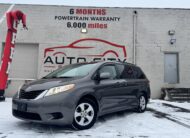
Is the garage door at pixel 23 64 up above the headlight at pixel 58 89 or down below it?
above

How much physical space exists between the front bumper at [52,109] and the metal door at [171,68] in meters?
9.66

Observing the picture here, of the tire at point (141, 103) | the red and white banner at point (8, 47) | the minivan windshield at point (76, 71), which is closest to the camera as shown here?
the minivan windshield at point (76, 71)

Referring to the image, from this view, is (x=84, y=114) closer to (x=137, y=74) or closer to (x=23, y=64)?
(x=137, y=74)

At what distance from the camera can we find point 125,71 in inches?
272

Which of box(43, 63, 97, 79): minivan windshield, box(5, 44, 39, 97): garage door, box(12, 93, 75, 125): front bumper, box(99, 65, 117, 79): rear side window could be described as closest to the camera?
box(12, 93, 75, 125): front bumper

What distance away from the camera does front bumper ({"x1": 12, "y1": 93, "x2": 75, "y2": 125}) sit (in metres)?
4.57

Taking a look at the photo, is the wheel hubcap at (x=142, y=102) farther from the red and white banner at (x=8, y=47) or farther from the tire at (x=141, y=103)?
the red and white banner at (x=8, y=47)

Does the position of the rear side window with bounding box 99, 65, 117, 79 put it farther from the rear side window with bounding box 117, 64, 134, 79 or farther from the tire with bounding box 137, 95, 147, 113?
the tire with bounding box 137, 95, 147, 113

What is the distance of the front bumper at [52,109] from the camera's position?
15.0 ft

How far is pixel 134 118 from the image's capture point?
21.5 ft

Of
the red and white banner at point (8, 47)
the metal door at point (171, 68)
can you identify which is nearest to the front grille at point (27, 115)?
the red and white banner at point (8, 47)

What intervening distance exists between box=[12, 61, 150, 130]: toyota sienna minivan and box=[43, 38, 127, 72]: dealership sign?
21.2ft

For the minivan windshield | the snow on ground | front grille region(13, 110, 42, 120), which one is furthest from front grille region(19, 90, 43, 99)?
the minivan windshield

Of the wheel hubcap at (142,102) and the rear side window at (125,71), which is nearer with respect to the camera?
the rear side window at (125,71)
